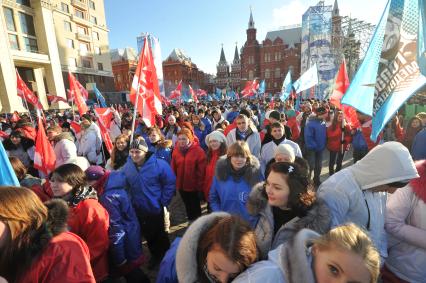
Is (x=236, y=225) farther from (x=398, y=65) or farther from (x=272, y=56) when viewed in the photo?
(x=272, y=56)

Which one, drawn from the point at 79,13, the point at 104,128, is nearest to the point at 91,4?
the point at 79,13

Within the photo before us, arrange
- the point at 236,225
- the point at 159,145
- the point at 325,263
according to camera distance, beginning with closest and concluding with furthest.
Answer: the point at 325,263, the point at 236,225, the point at 159,145

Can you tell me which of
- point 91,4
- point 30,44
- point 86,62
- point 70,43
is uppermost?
point 91,4

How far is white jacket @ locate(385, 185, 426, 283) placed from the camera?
6.11ft

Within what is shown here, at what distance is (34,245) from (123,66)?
238 ft

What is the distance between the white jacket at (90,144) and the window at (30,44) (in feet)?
105

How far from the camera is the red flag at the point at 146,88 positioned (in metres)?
4.26

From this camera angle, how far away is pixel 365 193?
1967 millimetres

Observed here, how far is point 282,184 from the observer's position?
1943 millimetres

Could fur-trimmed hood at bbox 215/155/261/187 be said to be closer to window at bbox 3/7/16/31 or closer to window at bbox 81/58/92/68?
window at bbox 3/7/16/31

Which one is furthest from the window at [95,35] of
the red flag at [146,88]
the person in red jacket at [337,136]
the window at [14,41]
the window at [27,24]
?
the person in red jacket at [337,136]

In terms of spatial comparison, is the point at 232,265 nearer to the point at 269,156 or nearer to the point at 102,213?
the point at 102,213

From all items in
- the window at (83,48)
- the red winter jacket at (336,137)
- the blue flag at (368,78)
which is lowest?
the red winter jacket at (336,137)

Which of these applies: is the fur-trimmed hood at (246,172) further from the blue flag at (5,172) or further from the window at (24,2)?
the window at (24,2)
